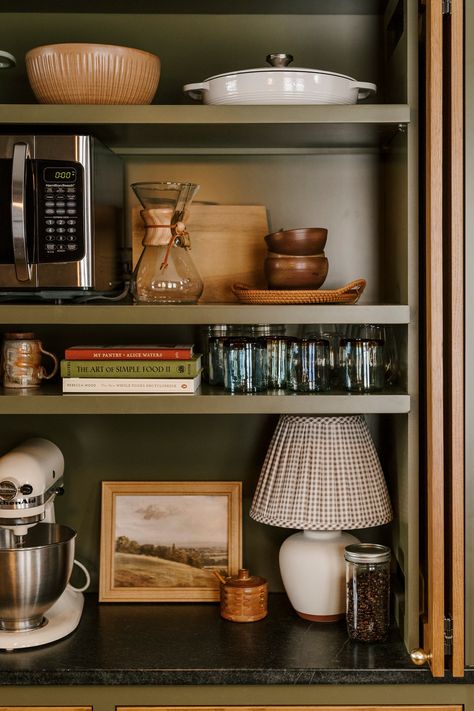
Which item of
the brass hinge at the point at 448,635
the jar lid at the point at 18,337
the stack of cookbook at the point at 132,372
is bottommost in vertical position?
the brass hinge at the point at 448,635

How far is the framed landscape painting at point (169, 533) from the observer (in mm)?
2215

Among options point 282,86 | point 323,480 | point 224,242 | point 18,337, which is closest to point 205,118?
point 282,86

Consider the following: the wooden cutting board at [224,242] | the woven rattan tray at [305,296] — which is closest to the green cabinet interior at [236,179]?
the wooden cutting board at [224,242]

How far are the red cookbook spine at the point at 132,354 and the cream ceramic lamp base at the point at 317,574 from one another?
0.54 m

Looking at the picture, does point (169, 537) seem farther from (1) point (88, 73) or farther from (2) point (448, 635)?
(1) point (88, 73)

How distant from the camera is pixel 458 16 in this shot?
1.74 m

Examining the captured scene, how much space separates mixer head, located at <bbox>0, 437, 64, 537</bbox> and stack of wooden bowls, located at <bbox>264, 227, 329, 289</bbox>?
67 cm

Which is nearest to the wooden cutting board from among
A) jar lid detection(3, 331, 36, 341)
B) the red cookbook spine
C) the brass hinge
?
the red cookbook spine

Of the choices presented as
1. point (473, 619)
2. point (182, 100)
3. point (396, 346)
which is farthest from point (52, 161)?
point (473, 619)

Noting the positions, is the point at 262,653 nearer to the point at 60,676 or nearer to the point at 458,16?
the point at 60,676

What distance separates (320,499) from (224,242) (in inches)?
27.0

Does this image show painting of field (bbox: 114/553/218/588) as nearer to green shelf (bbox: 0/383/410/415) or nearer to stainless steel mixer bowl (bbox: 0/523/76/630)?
stainless steel mixer bowl (bbox: 0/523/76/630)

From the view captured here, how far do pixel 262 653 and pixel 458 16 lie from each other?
4.52 ft

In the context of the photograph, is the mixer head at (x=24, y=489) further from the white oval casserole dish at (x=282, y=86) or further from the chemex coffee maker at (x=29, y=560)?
the white oval casserole dish at (x=282, y=86)
